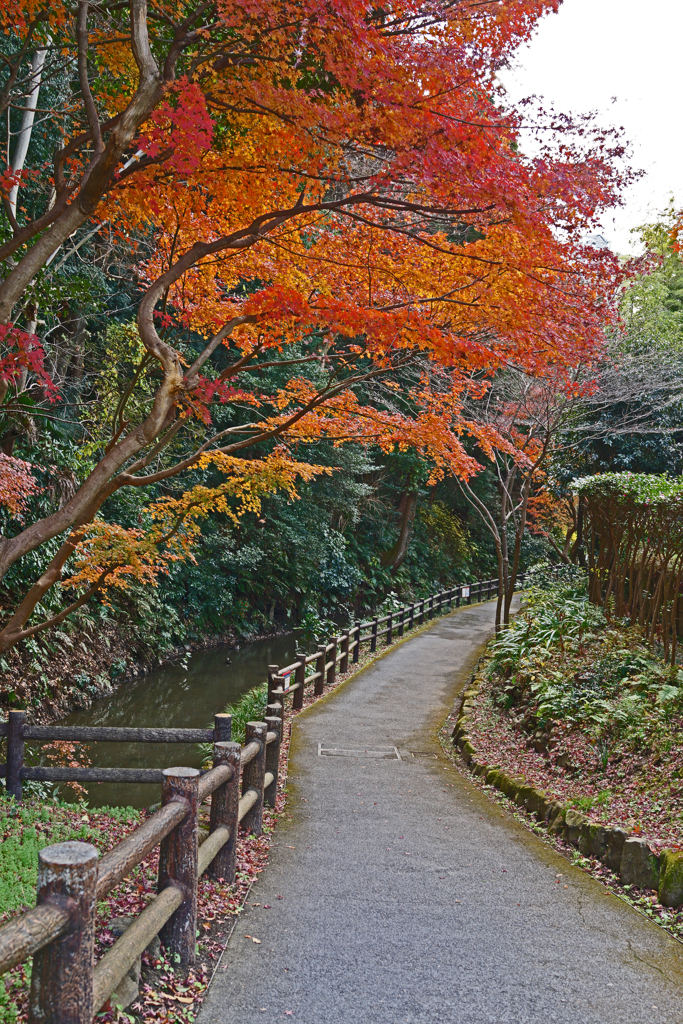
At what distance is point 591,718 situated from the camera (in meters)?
7.34

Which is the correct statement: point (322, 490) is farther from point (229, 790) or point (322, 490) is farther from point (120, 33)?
point (229, 790)

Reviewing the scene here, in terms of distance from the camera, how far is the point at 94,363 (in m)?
15.2

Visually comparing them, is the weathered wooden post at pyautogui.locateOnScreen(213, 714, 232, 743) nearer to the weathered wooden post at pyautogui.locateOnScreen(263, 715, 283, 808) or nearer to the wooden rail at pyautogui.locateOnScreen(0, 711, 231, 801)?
the wooden rail at pyautogui.locateOnScreen(0, 711, 231, 801)

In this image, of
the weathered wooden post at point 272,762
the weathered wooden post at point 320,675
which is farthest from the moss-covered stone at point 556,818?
the weathered wooden post at point 320,675

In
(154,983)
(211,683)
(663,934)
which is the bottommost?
(211,683)

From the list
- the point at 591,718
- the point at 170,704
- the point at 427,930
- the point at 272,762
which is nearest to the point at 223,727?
the point at 272,762

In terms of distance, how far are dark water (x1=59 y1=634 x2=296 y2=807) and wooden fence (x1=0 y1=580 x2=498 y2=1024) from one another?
124 inches

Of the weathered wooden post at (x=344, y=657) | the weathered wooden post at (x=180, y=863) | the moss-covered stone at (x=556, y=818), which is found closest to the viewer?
the weathered wooden post at (x=180, y=863)

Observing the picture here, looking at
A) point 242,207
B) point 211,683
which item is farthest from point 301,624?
point 242,207

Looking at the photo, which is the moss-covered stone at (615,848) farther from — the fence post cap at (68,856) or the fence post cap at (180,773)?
the fence post cap at (68,856)

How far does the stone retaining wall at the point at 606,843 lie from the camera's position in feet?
14.7

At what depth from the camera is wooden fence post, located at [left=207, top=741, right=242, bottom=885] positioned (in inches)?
173

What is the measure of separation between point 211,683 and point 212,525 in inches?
164

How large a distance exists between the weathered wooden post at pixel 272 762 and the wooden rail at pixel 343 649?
326 cm
